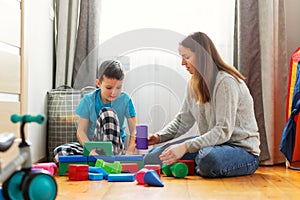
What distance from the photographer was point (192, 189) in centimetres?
194

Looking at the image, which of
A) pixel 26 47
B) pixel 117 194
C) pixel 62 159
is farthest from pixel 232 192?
pixel 26 47

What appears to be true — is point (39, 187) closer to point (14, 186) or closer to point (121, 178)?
point (14, 186)

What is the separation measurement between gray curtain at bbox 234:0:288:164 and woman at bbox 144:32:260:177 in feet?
1.87

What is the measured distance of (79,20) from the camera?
3133 millimetres

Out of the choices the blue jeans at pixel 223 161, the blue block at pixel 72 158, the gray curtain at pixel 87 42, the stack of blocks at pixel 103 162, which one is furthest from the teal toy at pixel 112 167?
the gray curtain at pixel 87 42

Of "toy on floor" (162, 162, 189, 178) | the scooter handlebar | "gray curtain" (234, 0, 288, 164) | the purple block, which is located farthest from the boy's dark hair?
the scooter handlebar

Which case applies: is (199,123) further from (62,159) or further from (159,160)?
(62,159)

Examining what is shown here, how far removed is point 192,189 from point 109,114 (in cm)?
66

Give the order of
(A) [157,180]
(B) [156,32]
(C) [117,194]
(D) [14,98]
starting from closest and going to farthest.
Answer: (C) [117,194], (A) [157,180], (D) [14,98], (B) [156,32]

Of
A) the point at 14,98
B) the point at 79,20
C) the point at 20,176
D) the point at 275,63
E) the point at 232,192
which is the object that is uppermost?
the point at 79,20

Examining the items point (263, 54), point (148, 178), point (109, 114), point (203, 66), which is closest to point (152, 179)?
point (148, 178)

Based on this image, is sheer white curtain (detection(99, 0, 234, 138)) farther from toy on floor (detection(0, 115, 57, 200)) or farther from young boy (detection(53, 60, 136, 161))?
toy on floor (detection(0, 115, 57, 200))

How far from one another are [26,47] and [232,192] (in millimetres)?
1179

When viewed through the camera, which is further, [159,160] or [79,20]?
[79,20]
